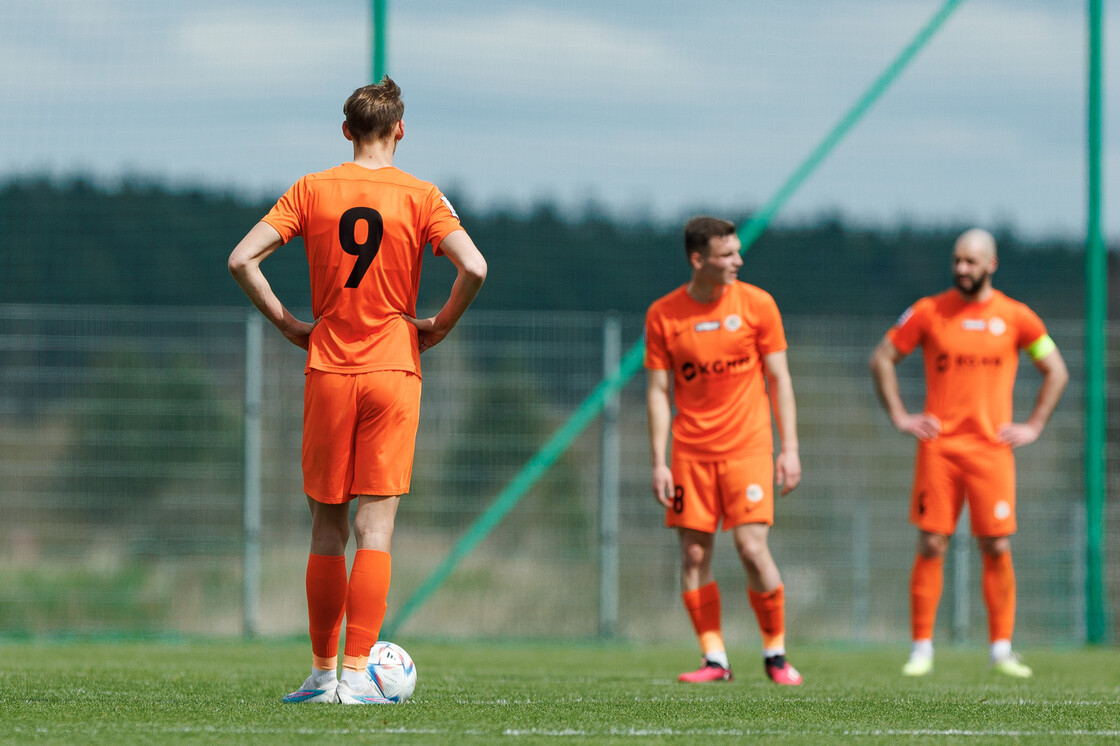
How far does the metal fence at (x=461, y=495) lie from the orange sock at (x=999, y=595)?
9.37 feet

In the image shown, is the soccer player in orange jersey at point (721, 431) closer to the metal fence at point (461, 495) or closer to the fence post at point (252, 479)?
the metal fence at point (461, 495)

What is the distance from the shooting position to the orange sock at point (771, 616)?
5703 mm

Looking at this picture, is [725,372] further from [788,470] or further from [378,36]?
[378,36]

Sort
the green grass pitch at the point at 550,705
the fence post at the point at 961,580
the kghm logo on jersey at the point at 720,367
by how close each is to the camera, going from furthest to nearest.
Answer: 1. the fence post at the point at 961,580
2. the kghm logo on jersey at the point at 720,367
3. the green grass pitch at the point at 550,705

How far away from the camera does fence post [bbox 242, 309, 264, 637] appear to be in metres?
9.00

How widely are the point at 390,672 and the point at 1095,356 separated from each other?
257 inches

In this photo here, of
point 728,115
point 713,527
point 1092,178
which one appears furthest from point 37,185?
point 1092,178

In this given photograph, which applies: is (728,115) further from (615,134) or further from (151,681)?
(151,681)

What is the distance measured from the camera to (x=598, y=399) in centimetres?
884

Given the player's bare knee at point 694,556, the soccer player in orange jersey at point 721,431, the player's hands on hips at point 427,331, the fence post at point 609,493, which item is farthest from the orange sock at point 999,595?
the player's hands on hips at point 427,331

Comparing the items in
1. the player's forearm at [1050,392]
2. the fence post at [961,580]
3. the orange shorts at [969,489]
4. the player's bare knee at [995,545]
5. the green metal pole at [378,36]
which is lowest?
the fence post at [961,580]

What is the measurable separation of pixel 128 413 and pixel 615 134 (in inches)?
148

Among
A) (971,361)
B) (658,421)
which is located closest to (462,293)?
(658,421)

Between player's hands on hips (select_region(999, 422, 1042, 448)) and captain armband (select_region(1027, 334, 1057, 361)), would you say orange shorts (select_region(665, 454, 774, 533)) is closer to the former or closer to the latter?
player's hands on hips (select_region(999, 422, 1042, 448))
